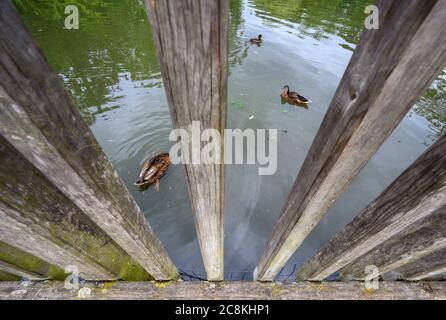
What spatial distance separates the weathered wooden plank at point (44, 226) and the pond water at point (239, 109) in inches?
88.9

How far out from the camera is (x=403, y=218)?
3.82 ft

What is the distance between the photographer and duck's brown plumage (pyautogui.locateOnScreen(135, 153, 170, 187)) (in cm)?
450

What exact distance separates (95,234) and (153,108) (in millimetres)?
5516

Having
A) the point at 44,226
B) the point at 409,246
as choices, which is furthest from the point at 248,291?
the point at 44,226

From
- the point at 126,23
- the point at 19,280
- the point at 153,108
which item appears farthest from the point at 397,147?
the point at 126,23

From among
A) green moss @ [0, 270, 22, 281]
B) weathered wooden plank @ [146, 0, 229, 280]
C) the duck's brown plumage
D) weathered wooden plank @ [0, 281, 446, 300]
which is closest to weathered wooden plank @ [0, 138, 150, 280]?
weathered wooden plank @ [0, 281, 446, 300]

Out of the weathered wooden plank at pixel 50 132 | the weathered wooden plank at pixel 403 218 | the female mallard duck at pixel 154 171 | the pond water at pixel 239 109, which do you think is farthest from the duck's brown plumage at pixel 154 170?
the weathered wooden plank at pixel 403 218

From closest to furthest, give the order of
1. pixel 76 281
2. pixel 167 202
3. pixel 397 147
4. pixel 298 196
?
pixel 298 196
pixel 76 281
pixel 167 202
pixel 397 147

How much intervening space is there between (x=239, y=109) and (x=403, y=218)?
5.69 meters

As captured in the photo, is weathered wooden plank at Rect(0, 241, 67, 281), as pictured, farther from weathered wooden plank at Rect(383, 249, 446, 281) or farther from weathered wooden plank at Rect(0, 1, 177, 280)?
weathered wooden plank at Rect(383, 249, 446, 281)

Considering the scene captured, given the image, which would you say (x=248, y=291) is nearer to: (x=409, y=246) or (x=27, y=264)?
(x=409, y=246)

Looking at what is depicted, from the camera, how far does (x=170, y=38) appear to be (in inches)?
28.7

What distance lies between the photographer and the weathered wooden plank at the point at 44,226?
97 cm

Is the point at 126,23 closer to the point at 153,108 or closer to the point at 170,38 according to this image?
the point at 153,108
